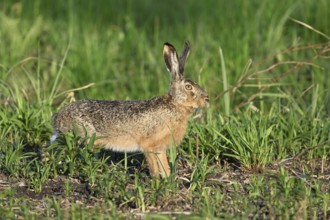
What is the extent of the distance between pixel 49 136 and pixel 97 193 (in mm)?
1487

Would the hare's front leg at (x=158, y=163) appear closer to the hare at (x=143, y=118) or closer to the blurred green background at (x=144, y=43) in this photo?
the hare at (x=143, y=118)

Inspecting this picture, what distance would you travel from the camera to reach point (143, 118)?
670 centimetres

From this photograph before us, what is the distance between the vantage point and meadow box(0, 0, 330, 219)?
18.1 feet

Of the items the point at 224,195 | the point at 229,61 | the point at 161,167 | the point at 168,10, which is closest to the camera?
the point at 224,195

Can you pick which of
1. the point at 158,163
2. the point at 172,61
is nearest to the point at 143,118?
the point at 158,163

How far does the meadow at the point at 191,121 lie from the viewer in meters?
5.51

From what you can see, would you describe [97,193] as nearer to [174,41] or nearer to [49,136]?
[49,136]

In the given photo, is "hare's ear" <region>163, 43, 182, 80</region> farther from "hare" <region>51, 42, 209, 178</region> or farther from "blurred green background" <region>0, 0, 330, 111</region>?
"blurred green background" <region>0, 0, 330, 111</region>

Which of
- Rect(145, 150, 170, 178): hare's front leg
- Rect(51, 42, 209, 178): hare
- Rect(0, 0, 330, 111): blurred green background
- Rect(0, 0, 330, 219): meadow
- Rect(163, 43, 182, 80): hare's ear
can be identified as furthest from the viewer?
Rect(0, 0, 330, 111): blurred green background

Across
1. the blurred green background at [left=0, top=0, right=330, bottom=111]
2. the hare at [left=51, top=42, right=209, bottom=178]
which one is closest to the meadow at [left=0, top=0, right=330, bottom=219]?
the blurred green background at [left=0, top=0, right=330, bottom=111]

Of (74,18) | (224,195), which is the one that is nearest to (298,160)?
(224,195)

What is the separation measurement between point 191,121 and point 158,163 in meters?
0.91

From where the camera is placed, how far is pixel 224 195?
5723 millimetres

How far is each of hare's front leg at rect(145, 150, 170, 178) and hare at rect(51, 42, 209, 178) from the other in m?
0.01
